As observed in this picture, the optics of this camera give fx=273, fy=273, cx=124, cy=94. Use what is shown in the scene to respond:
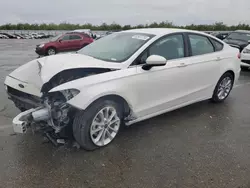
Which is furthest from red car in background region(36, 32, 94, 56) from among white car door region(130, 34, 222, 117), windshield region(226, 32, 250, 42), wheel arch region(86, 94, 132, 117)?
wheel arch region(86, 94, 132, 117)

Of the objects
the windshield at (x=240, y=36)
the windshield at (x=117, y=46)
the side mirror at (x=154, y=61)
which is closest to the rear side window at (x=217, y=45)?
the windshield at (x=117, y=46)

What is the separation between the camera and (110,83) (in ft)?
11.5

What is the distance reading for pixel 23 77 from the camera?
12.6 ft

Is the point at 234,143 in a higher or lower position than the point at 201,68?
lower

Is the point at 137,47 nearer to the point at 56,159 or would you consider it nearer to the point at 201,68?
the point at 201,68

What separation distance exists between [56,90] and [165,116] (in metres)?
2.30

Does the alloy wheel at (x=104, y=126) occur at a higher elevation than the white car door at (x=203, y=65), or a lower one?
lower

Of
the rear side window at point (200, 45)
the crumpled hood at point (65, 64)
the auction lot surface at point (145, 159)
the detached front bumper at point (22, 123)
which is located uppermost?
the rear side window at point (200, 45)

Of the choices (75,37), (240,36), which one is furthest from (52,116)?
(75,37)

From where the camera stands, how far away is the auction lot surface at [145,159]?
296 centimetres

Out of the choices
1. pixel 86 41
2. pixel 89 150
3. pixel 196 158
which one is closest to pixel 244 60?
pixel 196 158

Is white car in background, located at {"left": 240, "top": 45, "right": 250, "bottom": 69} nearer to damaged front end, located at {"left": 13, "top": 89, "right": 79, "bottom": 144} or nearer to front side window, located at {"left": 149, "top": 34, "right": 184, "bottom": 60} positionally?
front side window, located at {"left": 149, "top": 34, "right": 184, "bottom": 60}

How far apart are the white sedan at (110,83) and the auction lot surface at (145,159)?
11.3 inches

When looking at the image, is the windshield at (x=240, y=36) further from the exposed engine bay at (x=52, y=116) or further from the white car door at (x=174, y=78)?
the exposed engine bay at (x=52, y=116)
